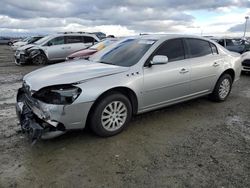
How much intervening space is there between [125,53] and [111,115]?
1340 mm

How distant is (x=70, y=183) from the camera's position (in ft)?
9.55

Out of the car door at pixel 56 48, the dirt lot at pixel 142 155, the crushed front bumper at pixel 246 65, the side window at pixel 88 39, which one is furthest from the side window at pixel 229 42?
the dirt lot at pixel 142 155

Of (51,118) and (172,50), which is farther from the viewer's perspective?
(172,50)

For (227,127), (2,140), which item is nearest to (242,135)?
(227,127)

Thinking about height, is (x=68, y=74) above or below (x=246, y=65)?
above

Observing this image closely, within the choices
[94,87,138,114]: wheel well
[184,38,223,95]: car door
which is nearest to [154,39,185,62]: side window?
[184,38,223,95]: car door

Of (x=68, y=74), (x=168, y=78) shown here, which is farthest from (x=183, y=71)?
(x=68, y=74)

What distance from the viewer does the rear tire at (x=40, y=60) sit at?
13.7 metres

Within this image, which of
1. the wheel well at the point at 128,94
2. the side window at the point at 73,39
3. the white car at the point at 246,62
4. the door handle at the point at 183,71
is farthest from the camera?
the side window at the point at 73,39

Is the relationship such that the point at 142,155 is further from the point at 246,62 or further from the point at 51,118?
the point at 246,62

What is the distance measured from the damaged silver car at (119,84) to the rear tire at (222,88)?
0.09 feet

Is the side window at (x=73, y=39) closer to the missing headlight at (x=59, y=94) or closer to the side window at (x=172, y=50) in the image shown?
the side window at (x=172, y=50)

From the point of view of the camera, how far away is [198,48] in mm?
5414

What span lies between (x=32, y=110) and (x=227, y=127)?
10.8 ft
